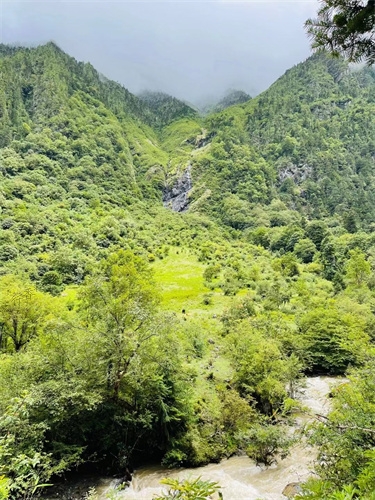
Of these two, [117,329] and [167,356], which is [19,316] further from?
[167,356]

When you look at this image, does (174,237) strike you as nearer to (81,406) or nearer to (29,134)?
(29,134)

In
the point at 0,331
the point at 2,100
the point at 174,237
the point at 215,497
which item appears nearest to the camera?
the point at 215,497

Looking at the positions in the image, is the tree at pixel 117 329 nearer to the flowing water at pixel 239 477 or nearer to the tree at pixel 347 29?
the flowing water at pixel 239 477

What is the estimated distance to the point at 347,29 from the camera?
8.12m

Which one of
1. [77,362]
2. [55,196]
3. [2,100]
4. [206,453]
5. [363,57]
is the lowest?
[206,453]

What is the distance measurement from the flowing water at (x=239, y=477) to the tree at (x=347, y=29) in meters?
19.4

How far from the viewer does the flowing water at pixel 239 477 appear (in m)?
20.2

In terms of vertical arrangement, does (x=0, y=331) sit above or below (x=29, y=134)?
below

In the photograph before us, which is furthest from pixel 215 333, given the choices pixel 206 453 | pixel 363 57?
pixel 363 57

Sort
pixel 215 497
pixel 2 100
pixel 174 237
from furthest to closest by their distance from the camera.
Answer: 1. pixel 2 100
2. pixel 174 237
3. pixel 215 497

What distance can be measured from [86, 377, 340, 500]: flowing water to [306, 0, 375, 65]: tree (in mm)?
19380

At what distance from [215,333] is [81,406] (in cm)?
2888

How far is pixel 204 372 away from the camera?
115 ft

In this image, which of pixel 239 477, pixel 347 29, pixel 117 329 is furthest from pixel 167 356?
pixel 347 29
